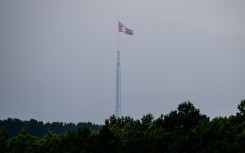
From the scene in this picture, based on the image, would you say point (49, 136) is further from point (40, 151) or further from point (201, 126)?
point (201, 126)

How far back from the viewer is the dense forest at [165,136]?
308ft

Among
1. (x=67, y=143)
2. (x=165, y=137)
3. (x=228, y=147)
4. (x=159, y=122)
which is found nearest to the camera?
(x=228, y=147)

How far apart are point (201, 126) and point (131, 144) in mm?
10001

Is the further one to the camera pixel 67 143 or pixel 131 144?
pixel 67 143

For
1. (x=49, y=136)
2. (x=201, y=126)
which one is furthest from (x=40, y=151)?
(x=201, y=126)

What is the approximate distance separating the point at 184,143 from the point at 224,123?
6.03 metres

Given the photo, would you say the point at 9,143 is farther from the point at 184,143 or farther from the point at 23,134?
the point at 184,143

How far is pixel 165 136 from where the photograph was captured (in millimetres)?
97750

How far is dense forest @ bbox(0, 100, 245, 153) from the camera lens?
94.0m

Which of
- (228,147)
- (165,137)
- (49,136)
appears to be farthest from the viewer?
(49,136)

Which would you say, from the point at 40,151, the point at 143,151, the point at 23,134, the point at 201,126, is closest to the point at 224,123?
the point at 201,126

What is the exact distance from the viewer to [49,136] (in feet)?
392

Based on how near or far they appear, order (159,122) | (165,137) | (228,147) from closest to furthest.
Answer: (228,147) < (165,137) < (159,122)

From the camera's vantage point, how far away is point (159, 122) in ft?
344
